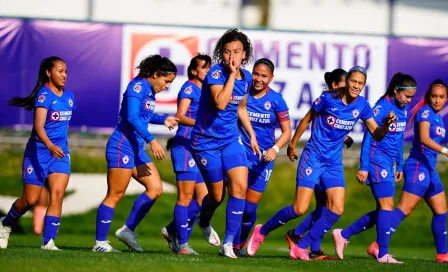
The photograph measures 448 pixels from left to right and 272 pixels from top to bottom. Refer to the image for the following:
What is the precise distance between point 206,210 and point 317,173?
1.38m

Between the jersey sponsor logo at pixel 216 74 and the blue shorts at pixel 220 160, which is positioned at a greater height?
the jersey sponsor logo at pixel 216 74

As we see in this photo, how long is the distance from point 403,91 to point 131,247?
367cm

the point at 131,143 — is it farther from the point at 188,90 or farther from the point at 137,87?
the point at 188,90

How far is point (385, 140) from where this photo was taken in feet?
41.9

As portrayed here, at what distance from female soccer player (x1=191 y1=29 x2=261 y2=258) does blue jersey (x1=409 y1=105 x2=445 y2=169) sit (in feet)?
9.01

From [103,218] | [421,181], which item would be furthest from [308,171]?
[103,218]

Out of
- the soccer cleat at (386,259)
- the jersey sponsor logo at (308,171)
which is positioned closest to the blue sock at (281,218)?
the jersey sponsor logo at (308,171)

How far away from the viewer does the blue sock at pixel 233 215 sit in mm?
11336

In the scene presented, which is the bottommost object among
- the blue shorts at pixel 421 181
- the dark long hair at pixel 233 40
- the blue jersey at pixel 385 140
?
the blue shorts at pixel 421 181

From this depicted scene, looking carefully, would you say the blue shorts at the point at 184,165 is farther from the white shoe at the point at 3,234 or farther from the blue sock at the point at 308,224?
the white shoe at the point at 3,234

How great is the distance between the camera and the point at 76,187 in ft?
61.1

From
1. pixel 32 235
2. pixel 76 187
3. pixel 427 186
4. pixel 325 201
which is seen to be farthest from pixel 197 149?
pixel 76 187

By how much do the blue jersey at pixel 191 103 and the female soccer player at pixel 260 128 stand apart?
62 centimetres

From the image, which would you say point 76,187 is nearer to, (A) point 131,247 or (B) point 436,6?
(A) point 131,247
